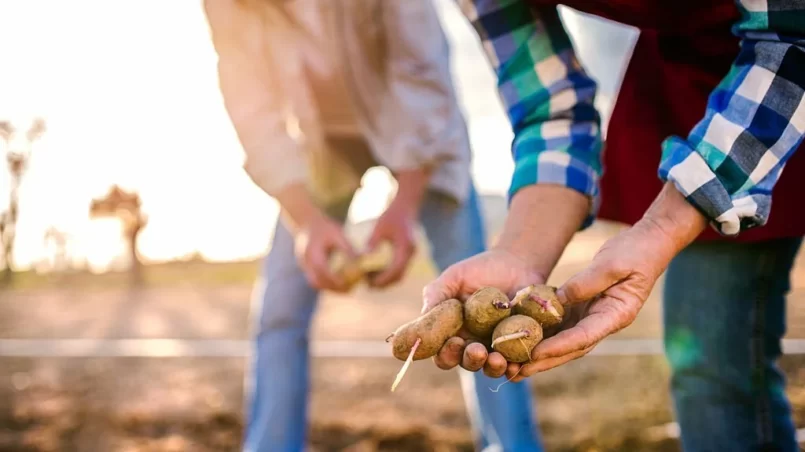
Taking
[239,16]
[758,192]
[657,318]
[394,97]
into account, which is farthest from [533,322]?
[657,318]

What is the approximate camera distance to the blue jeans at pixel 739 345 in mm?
1133

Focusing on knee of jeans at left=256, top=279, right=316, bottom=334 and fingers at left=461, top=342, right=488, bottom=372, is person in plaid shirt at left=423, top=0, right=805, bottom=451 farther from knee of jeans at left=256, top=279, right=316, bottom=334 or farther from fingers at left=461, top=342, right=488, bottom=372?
knee of jeans at left=256, top=279, right=316, bottom=334

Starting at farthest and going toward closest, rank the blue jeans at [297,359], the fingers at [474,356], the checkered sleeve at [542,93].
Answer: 1. the blue jeans at [297,359]
2. the checkered sleeve at [542,93]
3. the fingers at [474,356]

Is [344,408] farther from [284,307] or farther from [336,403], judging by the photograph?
[284,307]

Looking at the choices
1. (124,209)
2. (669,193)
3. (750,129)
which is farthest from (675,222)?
(124,209)

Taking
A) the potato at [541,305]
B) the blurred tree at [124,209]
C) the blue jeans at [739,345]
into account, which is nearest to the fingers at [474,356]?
the potato at [541,305]

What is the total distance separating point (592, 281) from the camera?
88 cm

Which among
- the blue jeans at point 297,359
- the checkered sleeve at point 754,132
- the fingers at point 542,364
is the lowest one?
the blue jeans at point 297,359

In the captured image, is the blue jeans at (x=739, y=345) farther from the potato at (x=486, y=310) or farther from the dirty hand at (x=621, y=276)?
the potato at (x=486, y=310)

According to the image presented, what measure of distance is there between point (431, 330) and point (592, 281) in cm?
22

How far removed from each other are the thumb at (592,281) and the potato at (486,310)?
0.09 meters

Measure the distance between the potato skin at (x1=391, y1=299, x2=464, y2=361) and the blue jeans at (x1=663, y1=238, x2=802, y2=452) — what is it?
1.61 feet

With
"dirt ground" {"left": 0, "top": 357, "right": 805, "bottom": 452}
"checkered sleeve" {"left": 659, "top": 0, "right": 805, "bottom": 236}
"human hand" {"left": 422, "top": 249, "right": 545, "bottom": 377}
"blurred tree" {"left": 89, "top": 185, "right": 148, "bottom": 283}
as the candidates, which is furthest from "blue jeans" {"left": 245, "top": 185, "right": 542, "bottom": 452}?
"blurred tree" {"left": 89, "top": 185, "right": 148, "bottom": 283}

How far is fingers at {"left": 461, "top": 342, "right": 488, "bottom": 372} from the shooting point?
0.82m
